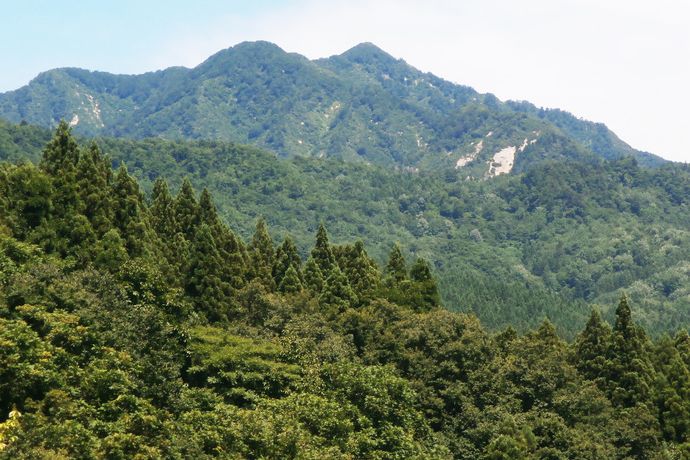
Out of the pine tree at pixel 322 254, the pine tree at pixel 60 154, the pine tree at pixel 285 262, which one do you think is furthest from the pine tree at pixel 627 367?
the pine tree at pixel 60 154

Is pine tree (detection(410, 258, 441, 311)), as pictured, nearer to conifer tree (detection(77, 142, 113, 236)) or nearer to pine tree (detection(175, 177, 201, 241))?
pine tree (detection(175, 177, 201, 241))

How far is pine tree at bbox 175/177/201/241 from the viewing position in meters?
64.6

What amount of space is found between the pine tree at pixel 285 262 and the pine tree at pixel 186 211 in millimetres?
7054

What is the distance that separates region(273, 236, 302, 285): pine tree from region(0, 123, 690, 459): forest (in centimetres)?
Result: 17

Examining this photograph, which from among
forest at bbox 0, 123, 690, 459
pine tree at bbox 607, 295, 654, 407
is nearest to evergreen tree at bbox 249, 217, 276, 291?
forest at bbox 0, 123, 690, 459

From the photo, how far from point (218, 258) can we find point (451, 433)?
60.8ft

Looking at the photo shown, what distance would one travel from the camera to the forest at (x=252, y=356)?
1438 inches

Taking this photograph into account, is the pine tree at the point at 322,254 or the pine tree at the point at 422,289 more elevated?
the pine tree at the point at 322,254

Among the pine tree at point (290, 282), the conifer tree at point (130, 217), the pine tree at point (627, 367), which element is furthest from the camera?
the pine tree at point (290, 282)

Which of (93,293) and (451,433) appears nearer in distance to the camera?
(93,293)

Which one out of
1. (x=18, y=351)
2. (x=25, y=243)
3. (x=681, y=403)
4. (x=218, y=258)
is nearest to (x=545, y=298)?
(x=681, y=403)

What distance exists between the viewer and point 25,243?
160 ft

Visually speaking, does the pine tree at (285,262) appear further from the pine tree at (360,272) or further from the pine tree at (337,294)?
the pine tree at (360,272)

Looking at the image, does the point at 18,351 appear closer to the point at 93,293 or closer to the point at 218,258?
the point at 93,293
